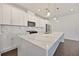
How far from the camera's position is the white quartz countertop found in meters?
1.67

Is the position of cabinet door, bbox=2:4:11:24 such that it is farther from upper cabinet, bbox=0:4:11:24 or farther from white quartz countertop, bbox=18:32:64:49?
white quartz countertop, bbox=18:32:64:49

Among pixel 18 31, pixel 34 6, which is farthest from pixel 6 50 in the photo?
pixel 34 6

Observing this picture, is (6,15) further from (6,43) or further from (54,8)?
(54,8)

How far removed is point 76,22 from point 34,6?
0.73m

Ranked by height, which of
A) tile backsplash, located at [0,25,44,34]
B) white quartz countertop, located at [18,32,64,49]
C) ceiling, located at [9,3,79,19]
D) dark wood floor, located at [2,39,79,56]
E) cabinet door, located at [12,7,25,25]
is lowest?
dark wood floor, located at [2,39,79,56]

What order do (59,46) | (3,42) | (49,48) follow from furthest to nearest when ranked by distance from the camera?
(3,42) < (59,46) < (49,48)

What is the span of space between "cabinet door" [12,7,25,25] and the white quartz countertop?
0.80 feet

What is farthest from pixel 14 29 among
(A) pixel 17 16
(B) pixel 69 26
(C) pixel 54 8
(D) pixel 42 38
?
(B) pixel 69 26

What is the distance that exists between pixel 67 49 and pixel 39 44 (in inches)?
17.5

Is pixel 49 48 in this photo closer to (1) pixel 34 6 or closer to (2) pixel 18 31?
(2) pixel 18 31

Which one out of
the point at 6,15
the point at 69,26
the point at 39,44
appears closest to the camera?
the point at 39,44

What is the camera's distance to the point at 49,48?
1.58 meters

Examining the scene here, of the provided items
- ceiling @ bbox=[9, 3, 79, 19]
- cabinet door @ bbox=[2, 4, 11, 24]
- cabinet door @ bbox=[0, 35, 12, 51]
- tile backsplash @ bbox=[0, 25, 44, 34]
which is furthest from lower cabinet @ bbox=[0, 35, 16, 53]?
ceiling @ bbox=[9, 3, 79, 19]

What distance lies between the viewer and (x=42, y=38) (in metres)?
1.78
